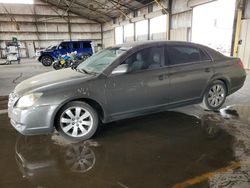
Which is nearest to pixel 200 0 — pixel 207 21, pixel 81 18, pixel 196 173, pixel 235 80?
pixel 207 21

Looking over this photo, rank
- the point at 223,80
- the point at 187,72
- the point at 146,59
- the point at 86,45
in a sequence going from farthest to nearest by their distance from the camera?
the point at 86,45, the point at 223,80, the point at 187,72, the point at 146,59

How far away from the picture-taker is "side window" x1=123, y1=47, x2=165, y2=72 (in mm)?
3595

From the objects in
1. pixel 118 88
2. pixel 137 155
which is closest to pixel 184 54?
pixel 118 88

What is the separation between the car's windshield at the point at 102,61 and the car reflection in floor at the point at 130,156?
1056 mm

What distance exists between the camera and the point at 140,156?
9.43ft

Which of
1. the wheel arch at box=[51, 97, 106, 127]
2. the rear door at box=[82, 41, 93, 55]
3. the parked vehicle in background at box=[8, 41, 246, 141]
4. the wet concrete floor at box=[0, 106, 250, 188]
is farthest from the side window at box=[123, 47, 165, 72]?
the rear door at box=[82, 41, 93, 55]

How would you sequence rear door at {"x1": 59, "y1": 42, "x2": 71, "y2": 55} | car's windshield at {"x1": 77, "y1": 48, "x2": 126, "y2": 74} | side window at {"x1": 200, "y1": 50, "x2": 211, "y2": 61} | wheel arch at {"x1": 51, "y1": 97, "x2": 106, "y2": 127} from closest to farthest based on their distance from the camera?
wheel arch at {"x1": 51, "y1": 97, "x2": 106, "y2": 127} → car's windshield at {"x1": 77, "y1": 48, "x2": 126, "y2": 74} → side window at {"x1": 200, "y1": 50, "x2": 211, "y2": 61} → rear door at {"x1": 59, "y1": 42, "x2": 71, "y2": 55}

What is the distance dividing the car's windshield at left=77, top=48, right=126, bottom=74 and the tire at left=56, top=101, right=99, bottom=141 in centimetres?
65

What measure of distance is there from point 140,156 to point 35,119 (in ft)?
5.03

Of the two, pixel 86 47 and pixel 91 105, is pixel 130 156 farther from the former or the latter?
pixel 86 47

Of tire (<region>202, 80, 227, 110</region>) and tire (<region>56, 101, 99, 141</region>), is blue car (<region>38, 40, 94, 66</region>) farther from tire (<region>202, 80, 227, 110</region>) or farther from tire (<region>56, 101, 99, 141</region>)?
tire (<region>56, 101, 99, 141</region>)

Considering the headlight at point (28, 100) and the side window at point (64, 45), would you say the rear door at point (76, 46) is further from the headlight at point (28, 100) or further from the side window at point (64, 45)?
the headlight at point (28, 100)

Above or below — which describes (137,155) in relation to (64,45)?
below

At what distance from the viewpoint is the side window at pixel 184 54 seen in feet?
12.9
